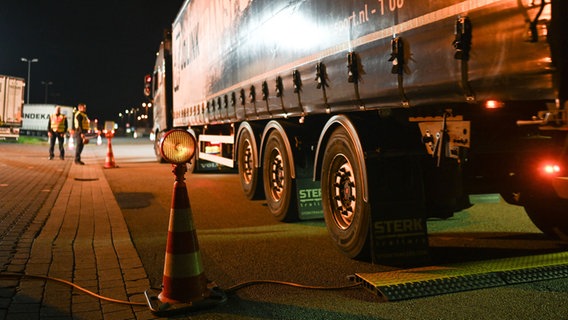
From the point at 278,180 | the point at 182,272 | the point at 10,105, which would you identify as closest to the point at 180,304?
the point at 182,272

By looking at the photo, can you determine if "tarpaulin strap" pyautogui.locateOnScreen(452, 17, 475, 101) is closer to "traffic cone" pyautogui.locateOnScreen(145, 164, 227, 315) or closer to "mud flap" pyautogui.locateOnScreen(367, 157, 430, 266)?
"mud flap" pyautogui.locateOnScreen(367, 157, 430, 266)

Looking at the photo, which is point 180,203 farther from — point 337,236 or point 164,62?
point 164,62

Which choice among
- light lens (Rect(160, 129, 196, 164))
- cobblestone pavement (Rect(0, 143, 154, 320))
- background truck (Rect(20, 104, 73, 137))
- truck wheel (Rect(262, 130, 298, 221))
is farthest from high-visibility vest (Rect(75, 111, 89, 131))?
background truck (Rect(20, 104, 73, 137))

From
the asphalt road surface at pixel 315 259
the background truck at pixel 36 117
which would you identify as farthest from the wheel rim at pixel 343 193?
the background truck at pixel 36 117

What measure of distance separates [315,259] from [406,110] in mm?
1653

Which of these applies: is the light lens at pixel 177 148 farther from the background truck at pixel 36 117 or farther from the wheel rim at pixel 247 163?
the background truck at pixel 36 117

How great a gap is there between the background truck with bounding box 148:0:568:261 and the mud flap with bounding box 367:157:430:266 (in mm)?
10

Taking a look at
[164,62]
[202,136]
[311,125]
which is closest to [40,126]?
[164,62]

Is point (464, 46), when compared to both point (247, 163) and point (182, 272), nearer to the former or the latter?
point (182, 272)

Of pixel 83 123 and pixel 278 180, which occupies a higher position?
pixel 83 123

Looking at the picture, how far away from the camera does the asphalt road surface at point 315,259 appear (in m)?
3.92

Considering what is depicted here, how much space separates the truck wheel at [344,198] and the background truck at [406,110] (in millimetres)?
16

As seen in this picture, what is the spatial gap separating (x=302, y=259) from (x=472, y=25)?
272cm

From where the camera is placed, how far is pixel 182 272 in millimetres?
4043
